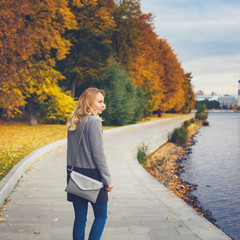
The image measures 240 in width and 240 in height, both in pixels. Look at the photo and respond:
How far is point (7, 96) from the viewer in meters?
17.1

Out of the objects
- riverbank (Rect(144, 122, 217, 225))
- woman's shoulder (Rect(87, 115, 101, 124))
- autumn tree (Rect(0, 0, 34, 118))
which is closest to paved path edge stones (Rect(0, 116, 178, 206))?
woman's shoulder (Rect(87, 115, 101, 124))

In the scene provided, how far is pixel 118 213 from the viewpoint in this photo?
542cm

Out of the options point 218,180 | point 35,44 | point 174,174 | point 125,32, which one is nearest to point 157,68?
point 125,32

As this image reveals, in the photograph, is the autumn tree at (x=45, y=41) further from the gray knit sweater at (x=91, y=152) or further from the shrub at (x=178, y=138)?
the gray knit sweater at (x=91, y=152)

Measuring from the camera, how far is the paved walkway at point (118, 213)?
4.43 metres

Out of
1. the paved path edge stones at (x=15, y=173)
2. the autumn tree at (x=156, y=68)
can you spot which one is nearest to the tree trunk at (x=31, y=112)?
the paved path edge stones at (x=15, y=173)

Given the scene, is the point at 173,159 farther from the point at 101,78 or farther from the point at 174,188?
the point at 101,78

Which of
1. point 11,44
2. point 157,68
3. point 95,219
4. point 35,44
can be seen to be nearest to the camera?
point 95,219

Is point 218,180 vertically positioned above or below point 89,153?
below

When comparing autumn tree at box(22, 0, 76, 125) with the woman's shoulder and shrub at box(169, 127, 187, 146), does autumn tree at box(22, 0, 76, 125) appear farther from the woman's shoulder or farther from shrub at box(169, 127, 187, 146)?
the woman's shoulder

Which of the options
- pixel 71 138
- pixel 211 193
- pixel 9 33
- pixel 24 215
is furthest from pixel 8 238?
pixel 9 33

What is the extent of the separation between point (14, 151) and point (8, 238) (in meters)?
7.99

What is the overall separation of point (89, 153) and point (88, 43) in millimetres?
24606

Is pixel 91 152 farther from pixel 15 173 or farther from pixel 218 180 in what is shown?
pixel 218 180
